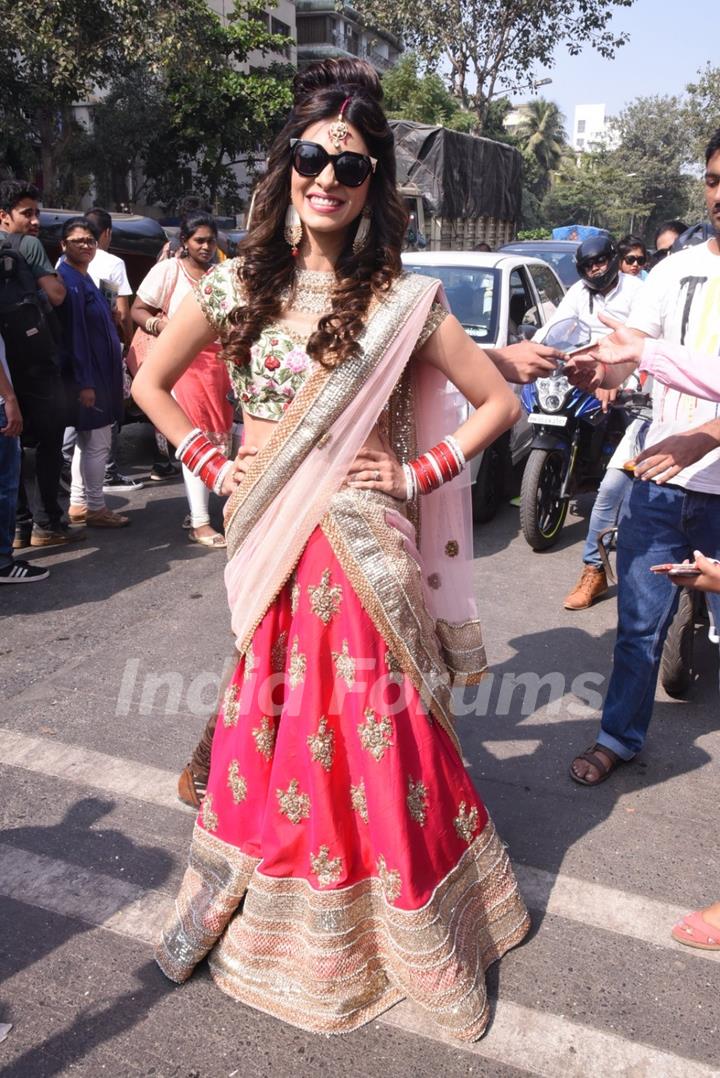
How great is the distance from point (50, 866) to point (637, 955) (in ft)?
5.51

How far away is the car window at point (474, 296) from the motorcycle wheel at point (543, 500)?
118 centimetres

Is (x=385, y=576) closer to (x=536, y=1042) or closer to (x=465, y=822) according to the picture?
(x=465, y=822)

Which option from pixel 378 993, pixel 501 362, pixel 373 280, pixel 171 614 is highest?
pixel 373 280

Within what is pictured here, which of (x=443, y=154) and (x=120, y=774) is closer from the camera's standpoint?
(x=120, y=774)

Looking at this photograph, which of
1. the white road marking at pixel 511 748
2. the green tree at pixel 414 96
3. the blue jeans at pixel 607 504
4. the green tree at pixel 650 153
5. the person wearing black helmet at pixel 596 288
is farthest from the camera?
the green tree at pixel 650 153

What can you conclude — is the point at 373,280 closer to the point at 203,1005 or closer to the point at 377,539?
the point at 377,539

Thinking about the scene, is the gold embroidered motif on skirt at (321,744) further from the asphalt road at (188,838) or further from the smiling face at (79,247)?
the smiling face at (79,247)

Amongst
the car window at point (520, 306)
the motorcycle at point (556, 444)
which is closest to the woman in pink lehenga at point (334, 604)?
the motorcycle at point (556, 444)

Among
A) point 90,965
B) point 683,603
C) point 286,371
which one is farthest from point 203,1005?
point 683,603

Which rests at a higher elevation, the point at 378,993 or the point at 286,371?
the point at 286,371

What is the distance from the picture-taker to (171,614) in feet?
15.8

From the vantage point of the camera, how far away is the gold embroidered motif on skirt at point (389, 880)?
2211 mm

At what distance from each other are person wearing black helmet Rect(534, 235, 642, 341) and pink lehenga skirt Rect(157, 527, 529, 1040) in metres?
3.75

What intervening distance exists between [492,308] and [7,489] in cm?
355
